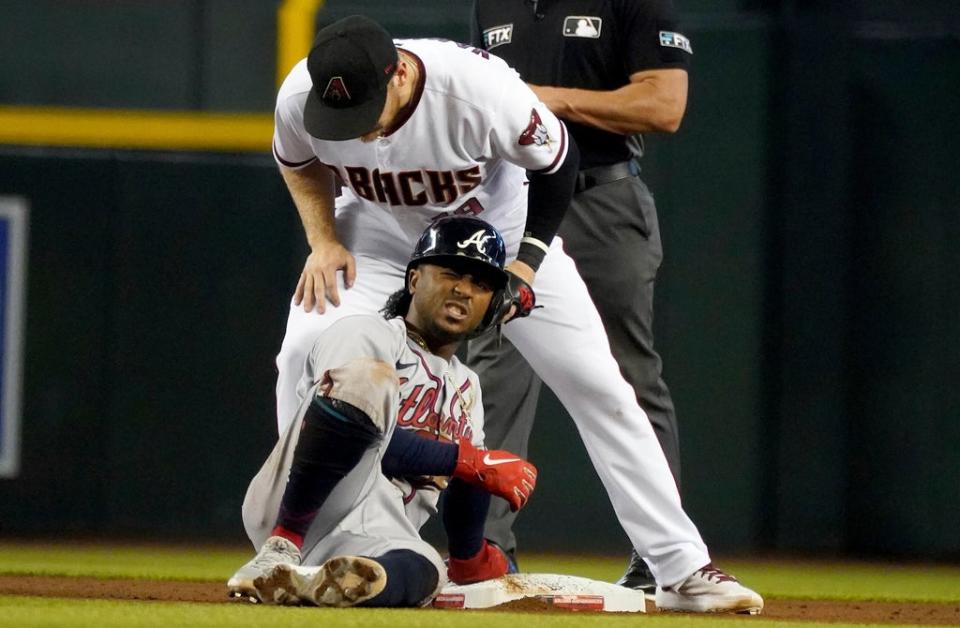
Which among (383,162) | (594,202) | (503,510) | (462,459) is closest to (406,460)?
(462,459)

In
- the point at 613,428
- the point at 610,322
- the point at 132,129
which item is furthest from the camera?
the point at 132,129

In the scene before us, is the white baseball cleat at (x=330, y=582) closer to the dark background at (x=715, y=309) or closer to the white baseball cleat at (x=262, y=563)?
the white baseball cleat at (x=262, y=563)

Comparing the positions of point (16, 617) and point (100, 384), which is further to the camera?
point (100, 384)

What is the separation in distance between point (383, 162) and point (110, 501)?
141 inches

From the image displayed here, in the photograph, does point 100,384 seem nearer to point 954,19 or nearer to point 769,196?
point 769,196

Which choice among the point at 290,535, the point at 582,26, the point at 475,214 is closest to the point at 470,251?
the point at 475,214

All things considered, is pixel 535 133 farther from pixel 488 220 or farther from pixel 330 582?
pixel 330 582

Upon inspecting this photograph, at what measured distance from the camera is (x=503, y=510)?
422cm

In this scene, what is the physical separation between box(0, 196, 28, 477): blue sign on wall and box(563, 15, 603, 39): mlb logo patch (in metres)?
3.10

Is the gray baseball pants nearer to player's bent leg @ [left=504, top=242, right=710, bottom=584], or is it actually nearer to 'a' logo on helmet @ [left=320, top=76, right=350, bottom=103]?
player's bent leg @ [left=504, top=242, right=710, bottom=584]

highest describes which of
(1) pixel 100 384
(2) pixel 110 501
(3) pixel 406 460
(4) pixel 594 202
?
(4) pixel 594 202

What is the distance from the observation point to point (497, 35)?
14.7 feet

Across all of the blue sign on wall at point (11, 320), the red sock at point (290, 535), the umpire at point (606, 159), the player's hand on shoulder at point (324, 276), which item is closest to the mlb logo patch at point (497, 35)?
the umpire at point (606, 159)

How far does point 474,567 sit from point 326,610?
623 mm
